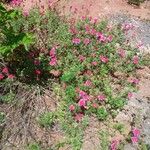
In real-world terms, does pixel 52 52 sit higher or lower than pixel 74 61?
higher

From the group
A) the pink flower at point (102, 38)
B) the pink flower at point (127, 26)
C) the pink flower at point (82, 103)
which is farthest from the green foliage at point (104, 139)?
the pink flower at point (127, 26)

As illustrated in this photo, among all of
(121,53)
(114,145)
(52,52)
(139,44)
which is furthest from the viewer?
(139,44)

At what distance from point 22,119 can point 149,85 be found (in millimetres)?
2935

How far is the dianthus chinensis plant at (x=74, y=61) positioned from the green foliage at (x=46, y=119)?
19cm

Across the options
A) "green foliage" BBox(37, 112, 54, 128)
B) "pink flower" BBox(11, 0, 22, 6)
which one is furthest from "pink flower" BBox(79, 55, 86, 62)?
"pink flower" BBox(11, 0, 22, 6)

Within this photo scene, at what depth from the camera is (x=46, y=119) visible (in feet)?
22.9

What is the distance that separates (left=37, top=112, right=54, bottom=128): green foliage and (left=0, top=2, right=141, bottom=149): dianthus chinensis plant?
0.19 meters

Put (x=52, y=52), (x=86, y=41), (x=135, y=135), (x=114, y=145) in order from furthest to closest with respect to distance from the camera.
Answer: (x=86, y=41)
(x=52, y=52)
(x=135, y=135)
(x=114, y=145)

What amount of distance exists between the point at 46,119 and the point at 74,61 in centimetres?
163

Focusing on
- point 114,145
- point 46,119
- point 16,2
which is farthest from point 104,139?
point 16,2

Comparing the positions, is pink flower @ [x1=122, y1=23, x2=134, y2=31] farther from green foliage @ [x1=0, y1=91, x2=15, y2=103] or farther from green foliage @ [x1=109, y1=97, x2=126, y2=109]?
green foliage @ [x1=0, y1=91, x2=15, y2=103]

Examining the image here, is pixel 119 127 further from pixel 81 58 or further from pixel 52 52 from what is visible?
pixel 52 52

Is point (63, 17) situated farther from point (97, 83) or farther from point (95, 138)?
point (95, 138)

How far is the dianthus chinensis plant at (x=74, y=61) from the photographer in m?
7.38
